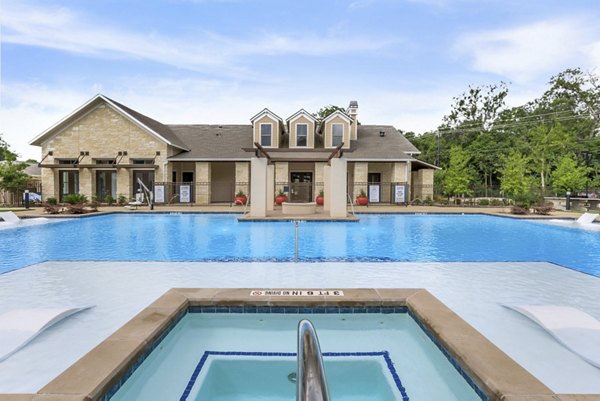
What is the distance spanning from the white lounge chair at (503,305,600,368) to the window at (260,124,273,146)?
78.3 feet

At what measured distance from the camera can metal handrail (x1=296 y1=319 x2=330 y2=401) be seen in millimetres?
1847

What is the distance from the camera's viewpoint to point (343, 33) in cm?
2217

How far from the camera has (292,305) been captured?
17.0ft

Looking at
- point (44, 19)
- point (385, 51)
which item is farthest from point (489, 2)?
point (44, 19)

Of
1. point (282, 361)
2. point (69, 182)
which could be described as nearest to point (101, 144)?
point (69, 182)

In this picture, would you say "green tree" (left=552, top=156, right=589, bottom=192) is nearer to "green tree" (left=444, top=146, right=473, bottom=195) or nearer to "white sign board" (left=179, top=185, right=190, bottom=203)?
"green tree" (left=444, top=146, right=473, bottom=195)

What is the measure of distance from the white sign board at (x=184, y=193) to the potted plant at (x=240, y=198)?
11.5 feet

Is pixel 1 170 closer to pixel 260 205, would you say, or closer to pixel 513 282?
pixel 260 205

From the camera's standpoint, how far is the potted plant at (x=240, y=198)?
24483 mm

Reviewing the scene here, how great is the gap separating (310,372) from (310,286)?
436 cm

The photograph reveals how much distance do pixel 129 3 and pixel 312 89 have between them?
1947cm

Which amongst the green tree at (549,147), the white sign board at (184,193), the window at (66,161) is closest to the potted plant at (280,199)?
the white sign board at (184,193)

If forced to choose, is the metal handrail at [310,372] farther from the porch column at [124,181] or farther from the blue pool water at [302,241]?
the porch column at [124,181]

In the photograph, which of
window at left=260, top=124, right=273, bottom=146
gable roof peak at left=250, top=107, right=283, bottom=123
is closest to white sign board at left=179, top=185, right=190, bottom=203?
window at left=260, top=124, right=273, bottom=146
